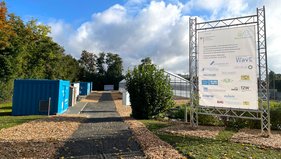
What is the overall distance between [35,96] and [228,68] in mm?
11568

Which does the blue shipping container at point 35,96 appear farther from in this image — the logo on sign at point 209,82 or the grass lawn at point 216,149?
the grass lawn at point 216,149

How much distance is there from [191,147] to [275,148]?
233 cm

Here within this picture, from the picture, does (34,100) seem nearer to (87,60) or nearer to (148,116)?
(148,116)

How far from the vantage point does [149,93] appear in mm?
12352

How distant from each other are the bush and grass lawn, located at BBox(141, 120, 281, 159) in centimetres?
504

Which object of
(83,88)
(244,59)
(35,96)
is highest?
(244,59)

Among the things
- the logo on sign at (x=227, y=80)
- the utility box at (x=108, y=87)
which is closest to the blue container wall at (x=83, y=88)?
the utility box at (x=108, y=87)

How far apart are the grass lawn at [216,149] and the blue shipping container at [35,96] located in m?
9.51

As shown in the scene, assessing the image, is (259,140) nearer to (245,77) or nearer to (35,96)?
(245,77)

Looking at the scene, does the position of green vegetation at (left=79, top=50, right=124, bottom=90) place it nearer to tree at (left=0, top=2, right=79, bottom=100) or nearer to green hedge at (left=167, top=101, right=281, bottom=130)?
tree at (left=0, top=2, right=79, bottom=100)

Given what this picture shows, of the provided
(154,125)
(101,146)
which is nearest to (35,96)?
(154,125)

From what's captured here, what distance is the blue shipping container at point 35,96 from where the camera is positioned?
1426cm

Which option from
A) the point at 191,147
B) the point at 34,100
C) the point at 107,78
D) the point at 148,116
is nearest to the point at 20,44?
the point at 34,100

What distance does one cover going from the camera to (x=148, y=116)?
40.8ft
